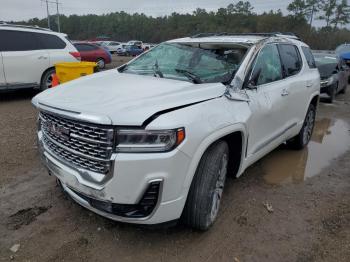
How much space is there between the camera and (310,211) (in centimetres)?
366

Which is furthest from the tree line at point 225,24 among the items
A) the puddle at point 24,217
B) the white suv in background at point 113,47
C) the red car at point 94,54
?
the puddle at point 24,217

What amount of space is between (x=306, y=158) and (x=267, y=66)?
6.59 feet

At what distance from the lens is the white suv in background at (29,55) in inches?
328

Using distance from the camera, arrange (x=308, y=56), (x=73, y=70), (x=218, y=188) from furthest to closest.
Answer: (x=73, y=70) < (x=308, y=56) < (x=218, y=188)

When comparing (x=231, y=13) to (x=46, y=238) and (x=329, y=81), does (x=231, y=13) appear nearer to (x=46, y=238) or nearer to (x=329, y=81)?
(x=329, y=81)

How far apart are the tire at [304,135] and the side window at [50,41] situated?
263 inches

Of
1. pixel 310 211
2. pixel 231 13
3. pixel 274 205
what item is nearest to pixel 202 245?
pixel 274 205

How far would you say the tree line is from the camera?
52.9 m

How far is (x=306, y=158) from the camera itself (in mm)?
5355

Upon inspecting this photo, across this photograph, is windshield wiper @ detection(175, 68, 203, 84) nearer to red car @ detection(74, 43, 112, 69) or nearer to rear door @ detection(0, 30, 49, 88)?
rear door @ detection(0, 30, 49, 88)

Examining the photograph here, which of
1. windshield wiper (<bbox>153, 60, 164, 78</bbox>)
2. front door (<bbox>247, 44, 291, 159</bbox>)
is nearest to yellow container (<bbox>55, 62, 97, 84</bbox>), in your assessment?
windshield wiper (<bbox>153, 60, 164, 78</bbox>)

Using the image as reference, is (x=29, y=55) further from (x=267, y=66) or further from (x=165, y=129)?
(x=165, y=129)

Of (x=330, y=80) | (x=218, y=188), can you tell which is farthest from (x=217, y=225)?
(x=330, y=80)

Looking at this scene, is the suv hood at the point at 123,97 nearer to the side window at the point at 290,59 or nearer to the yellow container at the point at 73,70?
the side window at the point at 290,59
